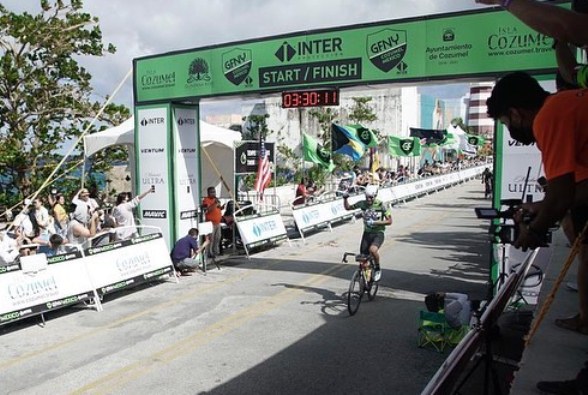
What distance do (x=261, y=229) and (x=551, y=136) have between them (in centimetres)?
1257

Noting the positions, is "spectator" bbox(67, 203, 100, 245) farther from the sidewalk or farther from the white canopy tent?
the sidewalk

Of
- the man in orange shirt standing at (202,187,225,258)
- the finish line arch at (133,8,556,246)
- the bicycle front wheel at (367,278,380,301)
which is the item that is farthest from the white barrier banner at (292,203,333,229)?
the bicycle front wheel at (367,278,380,301)

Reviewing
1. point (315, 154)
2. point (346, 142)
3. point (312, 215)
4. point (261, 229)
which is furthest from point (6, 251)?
point (346, 142)

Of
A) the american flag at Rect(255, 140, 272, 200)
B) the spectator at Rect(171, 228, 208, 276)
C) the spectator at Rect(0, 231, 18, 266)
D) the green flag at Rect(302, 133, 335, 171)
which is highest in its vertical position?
the green flag at Rect(302, 133, 335, 171)

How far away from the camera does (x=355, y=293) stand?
8680mm

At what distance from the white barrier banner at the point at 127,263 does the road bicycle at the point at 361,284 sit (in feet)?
13.6

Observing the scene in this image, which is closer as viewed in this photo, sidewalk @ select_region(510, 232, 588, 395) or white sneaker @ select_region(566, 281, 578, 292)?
sidewalk @ select_region(510, 232, 588, 395)

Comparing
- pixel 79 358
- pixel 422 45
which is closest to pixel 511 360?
pixel 79 358

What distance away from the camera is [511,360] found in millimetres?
3391

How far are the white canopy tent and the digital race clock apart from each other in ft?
10.6

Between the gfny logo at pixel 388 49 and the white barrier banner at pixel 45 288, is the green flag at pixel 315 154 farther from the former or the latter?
the white barrier banner at pixel 45 288

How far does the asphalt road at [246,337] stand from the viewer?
6059mm

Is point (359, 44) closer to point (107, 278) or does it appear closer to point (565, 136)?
point (107, 278)

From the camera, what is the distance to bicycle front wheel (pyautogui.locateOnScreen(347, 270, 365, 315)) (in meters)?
8.51
